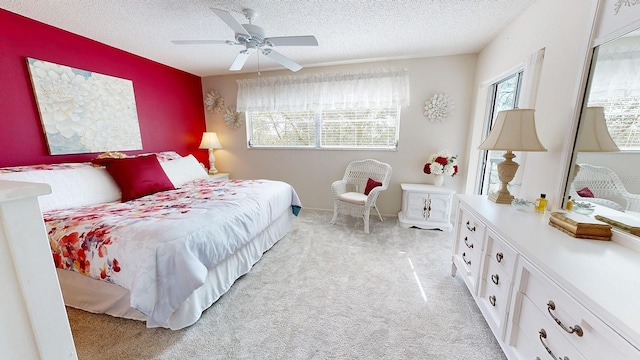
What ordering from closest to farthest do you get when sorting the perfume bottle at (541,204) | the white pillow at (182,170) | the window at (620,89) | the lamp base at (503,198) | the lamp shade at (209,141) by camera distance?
the window at (620,89) → the perfume bottle at (541,204) → the lamp base at (503,198) → the white pillow at (182,170) → the lamp shade at (209,141)

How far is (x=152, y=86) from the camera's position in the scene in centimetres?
331

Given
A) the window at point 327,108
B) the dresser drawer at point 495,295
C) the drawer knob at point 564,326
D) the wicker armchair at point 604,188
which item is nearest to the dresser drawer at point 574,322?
the drawer knob at point 564,326

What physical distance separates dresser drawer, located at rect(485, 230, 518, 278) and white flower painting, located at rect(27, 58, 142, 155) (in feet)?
12.4

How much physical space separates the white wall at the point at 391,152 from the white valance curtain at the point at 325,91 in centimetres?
13

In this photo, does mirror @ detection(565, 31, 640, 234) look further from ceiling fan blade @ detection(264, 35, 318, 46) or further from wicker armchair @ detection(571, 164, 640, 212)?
ceiling fan blade @ detection(264, 35, 318, 46)

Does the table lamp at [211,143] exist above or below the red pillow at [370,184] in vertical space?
above

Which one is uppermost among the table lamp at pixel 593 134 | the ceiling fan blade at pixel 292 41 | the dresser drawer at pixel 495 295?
the ceiling fan blade at pixel 292 41

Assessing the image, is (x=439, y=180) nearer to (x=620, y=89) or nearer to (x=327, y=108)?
(x=327, y=108)

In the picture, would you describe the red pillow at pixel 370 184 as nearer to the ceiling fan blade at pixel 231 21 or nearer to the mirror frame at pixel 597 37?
the mirror frame at pixel 597 37

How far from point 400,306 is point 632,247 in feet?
4.01

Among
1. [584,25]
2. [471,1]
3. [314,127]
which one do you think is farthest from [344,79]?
[584,25]

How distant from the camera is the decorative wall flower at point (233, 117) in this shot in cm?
405

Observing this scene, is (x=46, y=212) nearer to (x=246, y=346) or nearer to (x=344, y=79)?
(x=246, y=346)

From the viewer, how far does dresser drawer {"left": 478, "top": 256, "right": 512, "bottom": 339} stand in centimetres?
126
